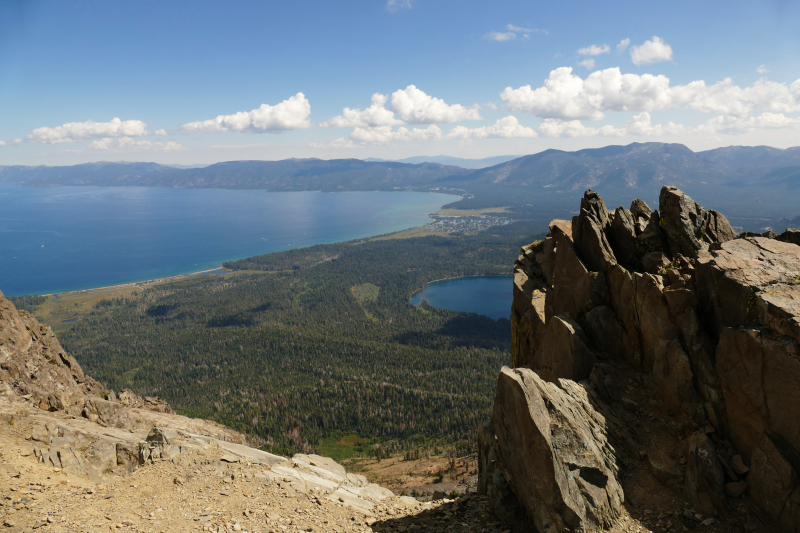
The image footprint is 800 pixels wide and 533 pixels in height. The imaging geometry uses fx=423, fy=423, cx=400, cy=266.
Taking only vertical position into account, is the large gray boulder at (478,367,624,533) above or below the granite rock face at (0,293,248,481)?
above

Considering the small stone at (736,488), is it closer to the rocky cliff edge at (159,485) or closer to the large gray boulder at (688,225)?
the rocky cliff edge at (159,485)

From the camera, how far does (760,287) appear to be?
1595 cm

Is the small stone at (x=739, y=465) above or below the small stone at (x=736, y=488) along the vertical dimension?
above

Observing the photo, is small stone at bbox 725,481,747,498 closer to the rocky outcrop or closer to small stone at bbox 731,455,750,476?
the rocky outcrop

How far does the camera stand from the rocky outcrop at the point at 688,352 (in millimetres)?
14508

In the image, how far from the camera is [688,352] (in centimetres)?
1764

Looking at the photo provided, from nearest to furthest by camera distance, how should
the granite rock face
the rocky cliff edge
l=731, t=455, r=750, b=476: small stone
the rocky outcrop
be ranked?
the rocky outcrop, l=731, t=455, r=750, b=476: small stone, the rocky cliff edge, the granite rock face

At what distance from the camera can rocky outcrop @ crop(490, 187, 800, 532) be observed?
14508 mm

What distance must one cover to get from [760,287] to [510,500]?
1314 centimetres

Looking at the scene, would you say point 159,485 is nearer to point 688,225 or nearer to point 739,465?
point 739,465

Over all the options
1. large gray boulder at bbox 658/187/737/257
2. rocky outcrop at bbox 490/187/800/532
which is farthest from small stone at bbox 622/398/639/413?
large gray boulder at bbox 658/187/737/257

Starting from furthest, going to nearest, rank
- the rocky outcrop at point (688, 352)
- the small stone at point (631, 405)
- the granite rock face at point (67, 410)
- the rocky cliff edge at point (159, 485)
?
the granite rock face at point (67, 410), the small stone at point (631, 405), the rocky cliff edge at point (159, 485), the rocky outcrop at point (688, 352)

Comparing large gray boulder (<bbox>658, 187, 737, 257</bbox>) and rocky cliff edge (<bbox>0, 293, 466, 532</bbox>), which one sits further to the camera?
large gray boulder (<bbox>658, 187, 737, 257</bbox>)

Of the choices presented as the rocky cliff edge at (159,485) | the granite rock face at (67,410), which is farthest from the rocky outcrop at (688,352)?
the granite rock face at (67,410)
